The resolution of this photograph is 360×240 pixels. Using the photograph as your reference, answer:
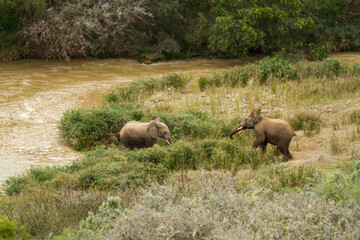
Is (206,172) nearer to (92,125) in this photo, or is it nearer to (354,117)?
(92,125)

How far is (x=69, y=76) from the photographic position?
21.2 meters

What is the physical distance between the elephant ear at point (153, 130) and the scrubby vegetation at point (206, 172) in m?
Answer: 0.38

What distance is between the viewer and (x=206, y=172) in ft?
23.1

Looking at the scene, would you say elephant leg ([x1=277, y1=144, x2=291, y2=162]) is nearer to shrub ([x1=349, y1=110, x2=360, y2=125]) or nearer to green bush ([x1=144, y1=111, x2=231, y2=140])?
green bush ([x1=144, y1=111, x2=231, y2=140])

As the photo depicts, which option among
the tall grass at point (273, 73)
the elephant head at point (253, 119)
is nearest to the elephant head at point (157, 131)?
the elephant head at point (253, 119)

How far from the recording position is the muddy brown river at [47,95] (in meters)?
10.9

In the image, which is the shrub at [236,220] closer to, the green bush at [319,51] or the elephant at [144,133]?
the elephant at [144,133]

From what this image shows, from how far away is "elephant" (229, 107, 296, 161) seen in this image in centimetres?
894

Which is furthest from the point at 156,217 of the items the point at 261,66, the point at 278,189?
the point at 261,66

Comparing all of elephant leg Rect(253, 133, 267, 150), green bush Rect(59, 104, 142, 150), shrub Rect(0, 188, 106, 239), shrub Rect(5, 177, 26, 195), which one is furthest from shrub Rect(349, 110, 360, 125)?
shrub Rect(5, 177, 26, 195)

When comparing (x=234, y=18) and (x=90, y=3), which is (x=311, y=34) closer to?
(x=234, y=18)

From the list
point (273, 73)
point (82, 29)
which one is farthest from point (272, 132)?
point (82, 29)

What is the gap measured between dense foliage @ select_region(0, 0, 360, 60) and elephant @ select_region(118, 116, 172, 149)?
1345cm

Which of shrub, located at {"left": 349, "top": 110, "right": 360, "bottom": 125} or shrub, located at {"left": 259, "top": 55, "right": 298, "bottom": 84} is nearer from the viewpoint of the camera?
shrub, located at {"left": 349, "top": 110, "right": 360, "bottom": 125}
